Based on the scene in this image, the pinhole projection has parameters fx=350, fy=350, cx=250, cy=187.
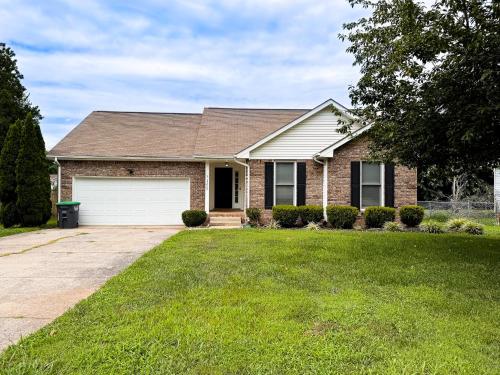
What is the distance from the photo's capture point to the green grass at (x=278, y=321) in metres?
2.94

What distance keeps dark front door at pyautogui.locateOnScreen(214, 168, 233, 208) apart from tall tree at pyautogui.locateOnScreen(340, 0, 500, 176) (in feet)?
32.7

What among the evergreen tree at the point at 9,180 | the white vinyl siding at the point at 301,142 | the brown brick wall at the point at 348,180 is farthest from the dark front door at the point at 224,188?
the evergreen tree at the point at 9,180

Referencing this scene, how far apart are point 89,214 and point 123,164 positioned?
8.69ft

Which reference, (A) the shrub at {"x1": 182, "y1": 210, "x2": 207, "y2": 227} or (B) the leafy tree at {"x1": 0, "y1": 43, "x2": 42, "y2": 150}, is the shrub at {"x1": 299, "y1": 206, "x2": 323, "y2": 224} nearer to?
(A) the shrub at {"x1": 182, "y1": 210, "x2": 207, "y2": 227}

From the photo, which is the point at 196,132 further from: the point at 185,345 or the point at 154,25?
the point at 185,345

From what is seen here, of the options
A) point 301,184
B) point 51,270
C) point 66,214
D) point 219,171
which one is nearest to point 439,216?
point 301,184

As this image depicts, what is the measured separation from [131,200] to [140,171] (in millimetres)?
1342

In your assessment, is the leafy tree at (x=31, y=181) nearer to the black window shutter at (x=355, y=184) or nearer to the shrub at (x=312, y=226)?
the shrub at (x=312, y=226)

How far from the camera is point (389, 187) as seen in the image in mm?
14031

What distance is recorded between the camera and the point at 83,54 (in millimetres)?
17844

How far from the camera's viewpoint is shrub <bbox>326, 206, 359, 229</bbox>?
44.0 feet

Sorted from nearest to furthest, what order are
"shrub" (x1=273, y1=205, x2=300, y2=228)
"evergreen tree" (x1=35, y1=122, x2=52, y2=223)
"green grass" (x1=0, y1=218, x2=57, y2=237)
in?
1. "green grass" (x1=0, y1=218, x2=57, y2=237)
2. "shrub" (x1=273, y1=205, x2=300, y2=228)
3. "evergreen tree" (x1=35, y1=122, x2=52, y2=223)

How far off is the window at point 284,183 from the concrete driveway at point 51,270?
202 inches

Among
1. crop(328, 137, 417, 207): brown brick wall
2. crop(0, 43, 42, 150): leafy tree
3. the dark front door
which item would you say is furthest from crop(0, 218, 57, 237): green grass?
crop(328, 137, 417, 207): brown brick wall
